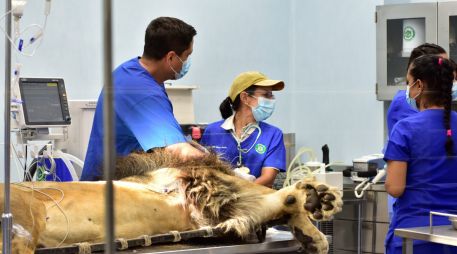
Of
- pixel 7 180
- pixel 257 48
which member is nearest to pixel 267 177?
pixel 7 180

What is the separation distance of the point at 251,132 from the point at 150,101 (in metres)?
0.63

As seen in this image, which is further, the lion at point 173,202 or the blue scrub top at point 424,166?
the blue scrub top at point 424,166

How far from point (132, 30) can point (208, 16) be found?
599 millimetres

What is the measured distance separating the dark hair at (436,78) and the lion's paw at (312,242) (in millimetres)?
581

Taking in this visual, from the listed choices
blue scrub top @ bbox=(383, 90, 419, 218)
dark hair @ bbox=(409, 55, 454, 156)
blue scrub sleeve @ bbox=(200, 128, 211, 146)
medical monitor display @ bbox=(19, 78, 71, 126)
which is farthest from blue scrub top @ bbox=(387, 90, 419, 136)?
medical monitor display @ bbox=(19, 78, 71, 126)

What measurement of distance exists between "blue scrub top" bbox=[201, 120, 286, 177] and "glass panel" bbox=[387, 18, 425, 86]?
5.92 feet

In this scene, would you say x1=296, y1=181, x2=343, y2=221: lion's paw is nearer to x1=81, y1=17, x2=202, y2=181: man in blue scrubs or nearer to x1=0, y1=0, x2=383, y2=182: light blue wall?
x1=81, y1=17, x2=202, y2=181: man in blue scrubs

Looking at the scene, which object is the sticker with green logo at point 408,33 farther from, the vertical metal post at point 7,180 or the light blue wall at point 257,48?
the vertical metal post at point 7,180

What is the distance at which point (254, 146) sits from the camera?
280 centimetres

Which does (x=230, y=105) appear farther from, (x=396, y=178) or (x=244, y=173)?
(x=396, y=178)

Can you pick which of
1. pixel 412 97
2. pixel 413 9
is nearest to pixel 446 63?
pixel 412 97

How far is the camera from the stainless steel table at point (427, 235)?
2.27m

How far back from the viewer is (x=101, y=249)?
6.22 feet

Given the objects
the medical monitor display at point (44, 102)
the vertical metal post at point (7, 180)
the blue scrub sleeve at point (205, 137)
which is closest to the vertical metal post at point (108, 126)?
the vertical metal post at point (7, 180)
